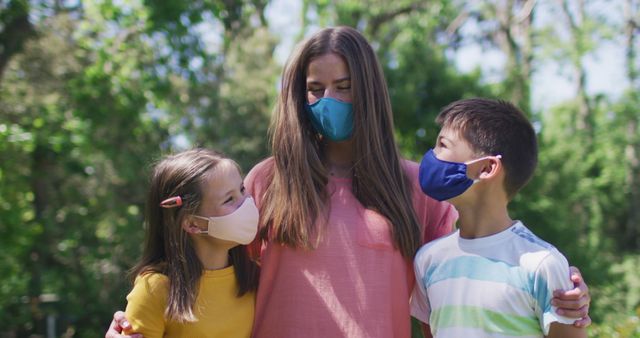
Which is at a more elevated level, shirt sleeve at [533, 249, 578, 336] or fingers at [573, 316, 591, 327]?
shirt sleeve at [533, 249, 578, 336]

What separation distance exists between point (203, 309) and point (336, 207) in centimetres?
66

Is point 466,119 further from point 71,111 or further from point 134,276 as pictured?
point 71,111

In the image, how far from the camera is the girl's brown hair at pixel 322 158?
282cm

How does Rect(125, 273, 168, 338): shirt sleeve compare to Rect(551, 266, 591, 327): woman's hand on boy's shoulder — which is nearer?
Rect(551, 266, 591, 327): woman's hand on boy's shoulder

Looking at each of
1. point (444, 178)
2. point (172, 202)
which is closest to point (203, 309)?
point (172, 202)

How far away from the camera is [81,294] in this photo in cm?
1207

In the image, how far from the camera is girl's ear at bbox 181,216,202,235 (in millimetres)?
2783

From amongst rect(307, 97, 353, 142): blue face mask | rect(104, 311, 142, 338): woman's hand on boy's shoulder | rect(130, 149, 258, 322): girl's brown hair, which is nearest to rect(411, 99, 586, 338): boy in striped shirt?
rect(307, 97, 353, 142): blue face mask

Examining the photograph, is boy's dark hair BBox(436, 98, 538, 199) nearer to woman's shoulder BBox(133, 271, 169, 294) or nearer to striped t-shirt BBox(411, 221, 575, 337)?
striped t-shirt BBox(411, 221, 575, 337)

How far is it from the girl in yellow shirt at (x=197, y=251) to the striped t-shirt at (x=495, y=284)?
0.74 meters

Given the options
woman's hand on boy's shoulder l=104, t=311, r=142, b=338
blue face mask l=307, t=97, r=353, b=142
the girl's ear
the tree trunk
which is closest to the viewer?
woman's hand on boy's shoulder l=104, t=311, r=142, b=338

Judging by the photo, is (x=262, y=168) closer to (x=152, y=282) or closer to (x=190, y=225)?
(x=190, y=225)

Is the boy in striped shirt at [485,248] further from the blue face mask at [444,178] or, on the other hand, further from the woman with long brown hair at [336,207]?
the woman with long brown hair at [336,207]

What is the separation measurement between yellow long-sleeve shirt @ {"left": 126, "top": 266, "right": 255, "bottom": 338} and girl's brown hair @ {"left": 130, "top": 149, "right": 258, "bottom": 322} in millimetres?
37
